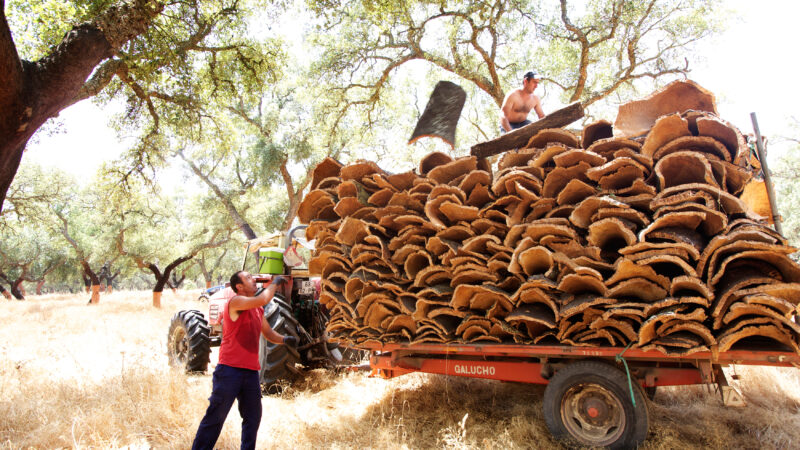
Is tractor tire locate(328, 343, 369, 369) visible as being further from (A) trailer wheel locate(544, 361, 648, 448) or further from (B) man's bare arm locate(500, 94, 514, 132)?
(B) man's bare arm locate(500, 94, 514, 132)

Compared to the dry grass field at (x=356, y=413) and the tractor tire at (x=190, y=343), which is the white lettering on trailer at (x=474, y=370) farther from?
the tractor tire at (x=190, y=343)

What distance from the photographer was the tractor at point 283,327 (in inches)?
229

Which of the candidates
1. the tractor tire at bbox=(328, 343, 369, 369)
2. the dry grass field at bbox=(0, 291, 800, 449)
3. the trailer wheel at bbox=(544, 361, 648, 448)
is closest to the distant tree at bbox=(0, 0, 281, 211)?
the dry grass field at bbox=(0, 291, 800, 449)

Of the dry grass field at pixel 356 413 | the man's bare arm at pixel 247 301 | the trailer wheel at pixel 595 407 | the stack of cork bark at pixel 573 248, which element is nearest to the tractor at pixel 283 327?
the dry grass field at pixel 356 413

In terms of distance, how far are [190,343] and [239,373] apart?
12.2ft

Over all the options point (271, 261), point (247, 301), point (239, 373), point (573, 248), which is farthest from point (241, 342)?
point (271, 261)

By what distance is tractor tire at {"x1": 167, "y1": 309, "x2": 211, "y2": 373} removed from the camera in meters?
6.78

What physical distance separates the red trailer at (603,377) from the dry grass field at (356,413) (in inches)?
10.9

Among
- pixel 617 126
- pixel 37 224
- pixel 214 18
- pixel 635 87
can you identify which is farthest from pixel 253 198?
pixel 617 126

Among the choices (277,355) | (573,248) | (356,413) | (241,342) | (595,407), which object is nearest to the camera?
(573,248)

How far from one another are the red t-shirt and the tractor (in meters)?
1.88

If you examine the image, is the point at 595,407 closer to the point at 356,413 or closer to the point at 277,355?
the point at 356,413

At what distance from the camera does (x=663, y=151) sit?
3375 mm

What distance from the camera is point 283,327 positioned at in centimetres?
582
